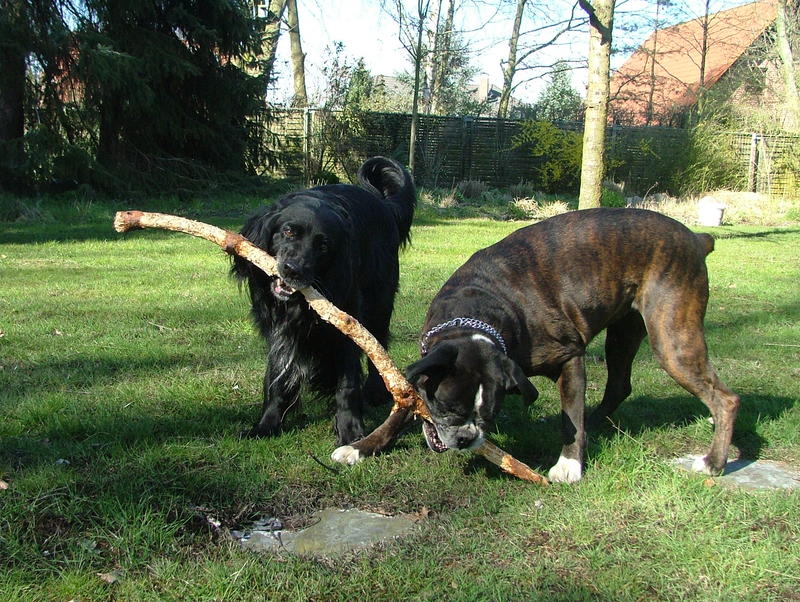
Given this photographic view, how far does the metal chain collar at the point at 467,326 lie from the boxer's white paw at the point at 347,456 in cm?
64

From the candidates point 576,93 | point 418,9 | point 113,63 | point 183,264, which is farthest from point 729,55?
point 183,264

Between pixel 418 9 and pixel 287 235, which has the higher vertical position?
pixel 418 9

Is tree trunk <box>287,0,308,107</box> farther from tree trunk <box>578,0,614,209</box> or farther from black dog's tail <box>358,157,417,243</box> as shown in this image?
black dog's tail <box>358,157,417,243</box>

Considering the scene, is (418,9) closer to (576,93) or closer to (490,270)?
A: (490,270)

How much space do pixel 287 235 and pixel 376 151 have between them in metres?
17.1

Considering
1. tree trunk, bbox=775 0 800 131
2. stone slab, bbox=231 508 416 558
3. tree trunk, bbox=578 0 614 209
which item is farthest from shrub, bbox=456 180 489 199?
stone slab, bbox=231 508 416 558

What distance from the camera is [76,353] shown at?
538 centimetres

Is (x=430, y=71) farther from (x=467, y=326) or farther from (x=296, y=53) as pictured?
(x=467, y=326)

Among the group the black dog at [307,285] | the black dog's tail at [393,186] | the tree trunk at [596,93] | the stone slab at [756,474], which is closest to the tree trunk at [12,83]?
the tree trunk at [596,93]

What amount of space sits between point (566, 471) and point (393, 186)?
2.99 meters

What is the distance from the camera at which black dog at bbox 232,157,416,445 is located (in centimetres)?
396

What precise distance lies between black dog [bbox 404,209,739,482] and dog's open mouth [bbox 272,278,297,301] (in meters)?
0.75

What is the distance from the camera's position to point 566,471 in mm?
3705

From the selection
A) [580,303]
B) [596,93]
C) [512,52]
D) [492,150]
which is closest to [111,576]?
[580,303]
